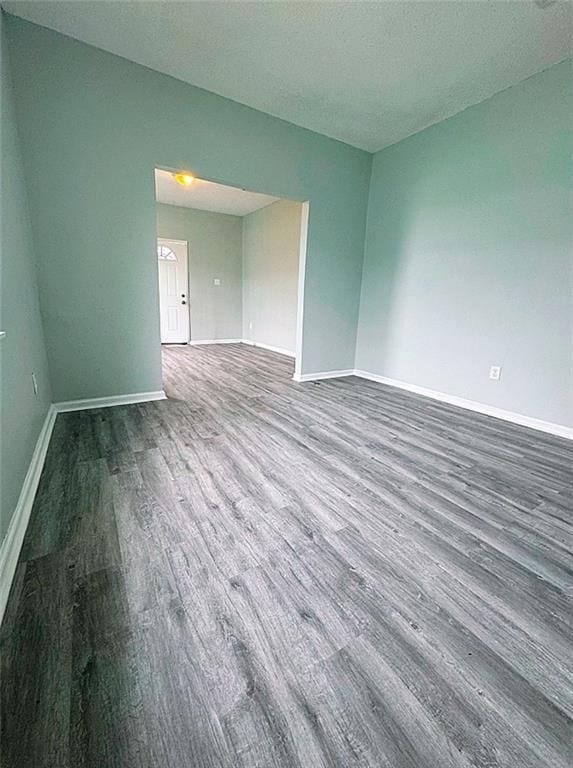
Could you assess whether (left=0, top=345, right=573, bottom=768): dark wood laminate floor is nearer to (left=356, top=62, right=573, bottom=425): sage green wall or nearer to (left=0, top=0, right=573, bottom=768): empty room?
(left=0, top=0, right=573, bottom=768): empty room

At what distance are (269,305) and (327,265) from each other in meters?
A: 2.54

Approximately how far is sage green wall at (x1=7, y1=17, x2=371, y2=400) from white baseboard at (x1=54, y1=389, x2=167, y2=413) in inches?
2.3

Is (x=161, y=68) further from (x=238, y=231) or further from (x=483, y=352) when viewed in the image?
(x=238, y=231)

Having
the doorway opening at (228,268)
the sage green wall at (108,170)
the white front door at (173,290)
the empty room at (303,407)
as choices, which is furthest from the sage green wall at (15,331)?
the white front door at (173,290)

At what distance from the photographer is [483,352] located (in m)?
3.12

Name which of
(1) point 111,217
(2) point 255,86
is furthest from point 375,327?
(1) point 111,217

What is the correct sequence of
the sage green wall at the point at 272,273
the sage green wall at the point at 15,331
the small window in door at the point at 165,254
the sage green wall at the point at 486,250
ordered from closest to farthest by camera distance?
the sage green wall at the point at 15,331
the sage green wall at the point at 486,250
the sage green wall at the point at 272,273
the small window in door at the point at 165,254

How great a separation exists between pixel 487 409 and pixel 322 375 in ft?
6.36

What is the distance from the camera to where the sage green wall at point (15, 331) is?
4.43ft

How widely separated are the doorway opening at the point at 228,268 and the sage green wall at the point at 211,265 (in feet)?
0.06

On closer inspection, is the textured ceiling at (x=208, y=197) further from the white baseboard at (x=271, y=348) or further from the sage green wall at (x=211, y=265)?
the white baseboard at (x=271, y=348)

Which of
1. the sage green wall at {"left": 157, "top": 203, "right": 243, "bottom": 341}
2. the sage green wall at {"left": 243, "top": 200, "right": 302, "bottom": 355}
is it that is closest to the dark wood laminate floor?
the sage green wall at {"left": 243, "top": 200, "right": 302, "bottom": 355}

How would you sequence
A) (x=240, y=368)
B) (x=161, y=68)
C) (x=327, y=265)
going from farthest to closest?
1. (x=240, y=368)
2. (x=327, y=265)
3. (x=161, y=68)

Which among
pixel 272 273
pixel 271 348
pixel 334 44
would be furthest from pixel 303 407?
pixel 272 273
